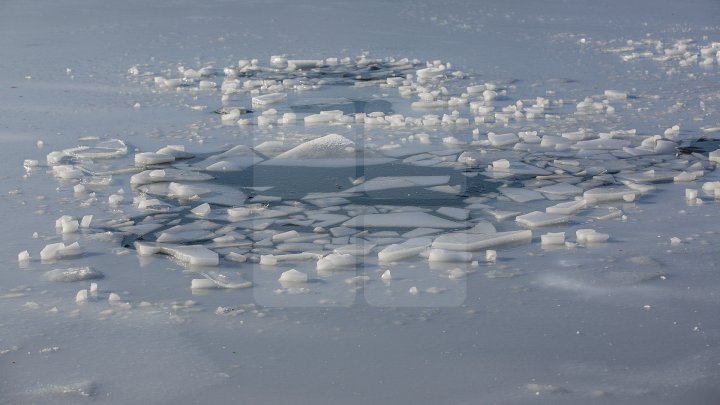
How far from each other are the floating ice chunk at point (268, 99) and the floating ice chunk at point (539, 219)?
116 inches

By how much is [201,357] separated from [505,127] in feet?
11.4

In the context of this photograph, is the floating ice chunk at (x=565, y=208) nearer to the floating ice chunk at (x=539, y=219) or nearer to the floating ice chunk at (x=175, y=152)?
the floating ice chunk at (x=539, y=219)

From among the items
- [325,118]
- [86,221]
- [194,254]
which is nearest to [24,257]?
[86,221]

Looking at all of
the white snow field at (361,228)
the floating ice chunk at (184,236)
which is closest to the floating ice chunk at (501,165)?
the white snow field at (361,228)

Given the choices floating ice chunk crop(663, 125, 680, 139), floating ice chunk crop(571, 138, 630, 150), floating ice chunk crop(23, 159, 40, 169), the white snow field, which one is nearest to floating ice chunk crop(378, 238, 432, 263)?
the white snow field

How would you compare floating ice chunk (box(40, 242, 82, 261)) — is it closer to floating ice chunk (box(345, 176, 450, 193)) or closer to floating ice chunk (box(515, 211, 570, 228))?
floating ice chunk (box(345, 176, 450, 193))

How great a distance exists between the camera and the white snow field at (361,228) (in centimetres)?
277

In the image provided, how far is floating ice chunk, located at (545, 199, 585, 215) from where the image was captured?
419 centimetres

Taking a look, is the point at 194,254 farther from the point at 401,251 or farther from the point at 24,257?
the point at 401,251

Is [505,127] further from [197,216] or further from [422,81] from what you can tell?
[197,216]

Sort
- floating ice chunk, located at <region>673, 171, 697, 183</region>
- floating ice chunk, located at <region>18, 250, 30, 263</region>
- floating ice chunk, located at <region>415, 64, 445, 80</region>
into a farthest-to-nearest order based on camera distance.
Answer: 1. floating ice chunk, located at <region>415, 64, 445, 80</region>
2. floating ice chunk, located at <region>673, 171, 697, 183</region>
3. floating ice chunk, located at <region>18, 250, 30, 263</region>

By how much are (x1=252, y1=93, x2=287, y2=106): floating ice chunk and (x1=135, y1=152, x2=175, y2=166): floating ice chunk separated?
5.06 feet

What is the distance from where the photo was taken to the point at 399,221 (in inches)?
161

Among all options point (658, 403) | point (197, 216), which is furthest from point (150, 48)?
point (658, 403)
